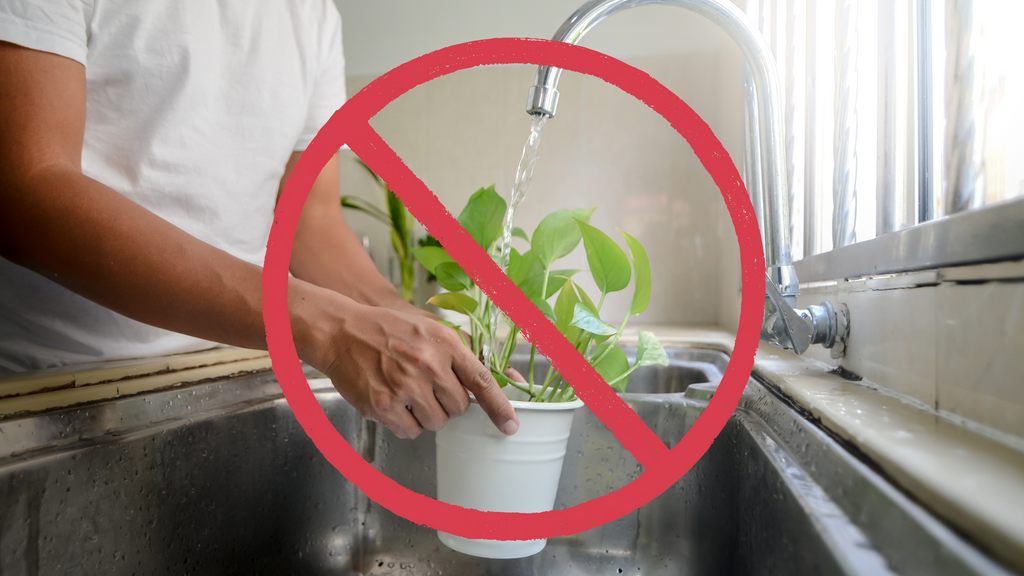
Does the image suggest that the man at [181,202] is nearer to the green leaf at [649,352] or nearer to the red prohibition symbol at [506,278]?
the red prohibition symbol at [506,278]

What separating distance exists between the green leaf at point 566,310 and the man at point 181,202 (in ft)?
0.38

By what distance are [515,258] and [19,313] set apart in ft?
1.52

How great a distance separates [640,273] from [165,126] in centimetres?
48

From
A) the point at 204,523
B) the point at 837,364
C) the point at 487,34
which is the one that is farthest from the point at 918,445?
the point at 487,34

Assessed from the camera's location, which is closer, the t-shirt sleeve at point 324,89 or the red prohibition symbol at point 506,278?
the red prohibition symbol at point 506,278

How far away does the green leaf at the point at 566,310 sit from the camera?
0.44 metres

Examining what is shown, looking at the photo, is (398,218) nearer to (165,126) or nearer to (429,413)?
(165,126)

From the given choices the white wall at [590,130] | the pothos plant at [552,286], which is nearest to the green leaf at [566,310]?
the pothos plant at [552,286]

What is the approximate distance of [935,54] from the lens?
0.39 meters

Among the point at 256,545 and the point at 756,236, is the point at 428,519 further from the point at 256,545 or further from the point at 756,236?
the point at 756,236

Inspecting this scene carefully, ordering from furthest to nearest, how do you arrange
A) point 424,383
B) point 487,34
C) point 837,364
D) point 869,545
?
1. point 487,34
2. point 837,364
3. point 424,383
4. point 869,545

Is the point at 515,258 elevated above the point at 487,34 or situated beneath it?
situated beneath

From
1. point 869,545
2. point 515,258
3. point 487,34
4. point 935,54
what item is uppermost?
point 487,34

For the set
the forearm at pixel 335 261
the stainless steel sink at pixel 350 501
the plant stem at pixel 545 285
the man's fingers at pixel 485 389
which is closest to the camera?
the stainless steel sink at pixel 350 501
